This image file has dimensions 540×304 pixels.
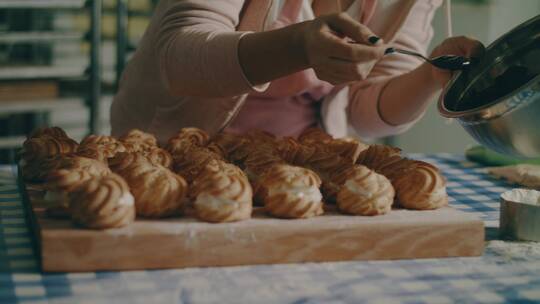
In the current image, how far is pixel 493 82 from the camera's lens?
1558 mm

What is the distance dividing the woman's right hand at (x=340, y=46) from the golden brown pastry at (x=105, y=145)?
45 cm

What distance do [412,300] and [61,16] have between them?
3245mm

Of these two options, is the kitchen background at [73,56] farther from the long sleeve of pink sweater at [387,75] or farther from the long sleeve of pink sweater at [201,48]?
the long sleeve of pink sweater at [201,48]

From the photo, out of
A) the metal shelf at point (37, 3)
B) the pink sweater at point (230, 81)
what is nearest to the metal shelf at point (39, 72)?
the metal shelf at point (37, 3)

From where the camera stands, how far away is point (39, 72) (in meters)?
3.54

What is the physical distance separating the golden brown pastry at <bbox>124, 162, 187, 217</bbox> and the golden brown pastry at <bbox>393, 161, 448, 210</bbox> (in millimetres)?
410

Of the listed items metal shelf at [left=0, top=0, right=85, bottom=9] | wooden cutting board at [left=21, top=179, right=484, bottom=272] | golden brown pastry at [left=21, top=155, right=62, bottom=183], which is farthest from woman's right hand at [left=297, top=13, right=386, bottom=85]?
metal shelf at [left=0, top=0, right=85, bottom=9]

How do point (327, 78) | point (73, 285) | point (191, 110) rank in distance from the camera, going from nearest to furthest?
point (73, 285) < point (327, 78) < point (191, 110)

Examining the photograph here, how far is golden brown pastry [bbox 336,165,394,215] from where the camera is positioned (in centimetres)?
140

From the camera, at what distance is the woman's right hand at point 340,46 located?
55.8 inches

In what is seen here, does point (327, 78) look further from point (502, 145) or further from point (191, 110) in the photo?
point (191, 110)

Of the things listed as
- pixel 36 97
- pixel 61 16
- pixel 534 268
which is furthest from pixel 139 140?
pixel 61 16

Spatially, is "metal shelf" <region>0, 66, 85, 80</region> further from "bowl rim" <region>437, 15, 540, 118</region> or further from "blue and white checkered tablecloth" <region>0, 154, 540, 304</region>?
"bowl rim" <region>437, 15, 540, 118</region>

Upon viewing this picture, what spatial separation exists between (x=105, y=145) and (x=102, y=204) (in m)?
0.43
